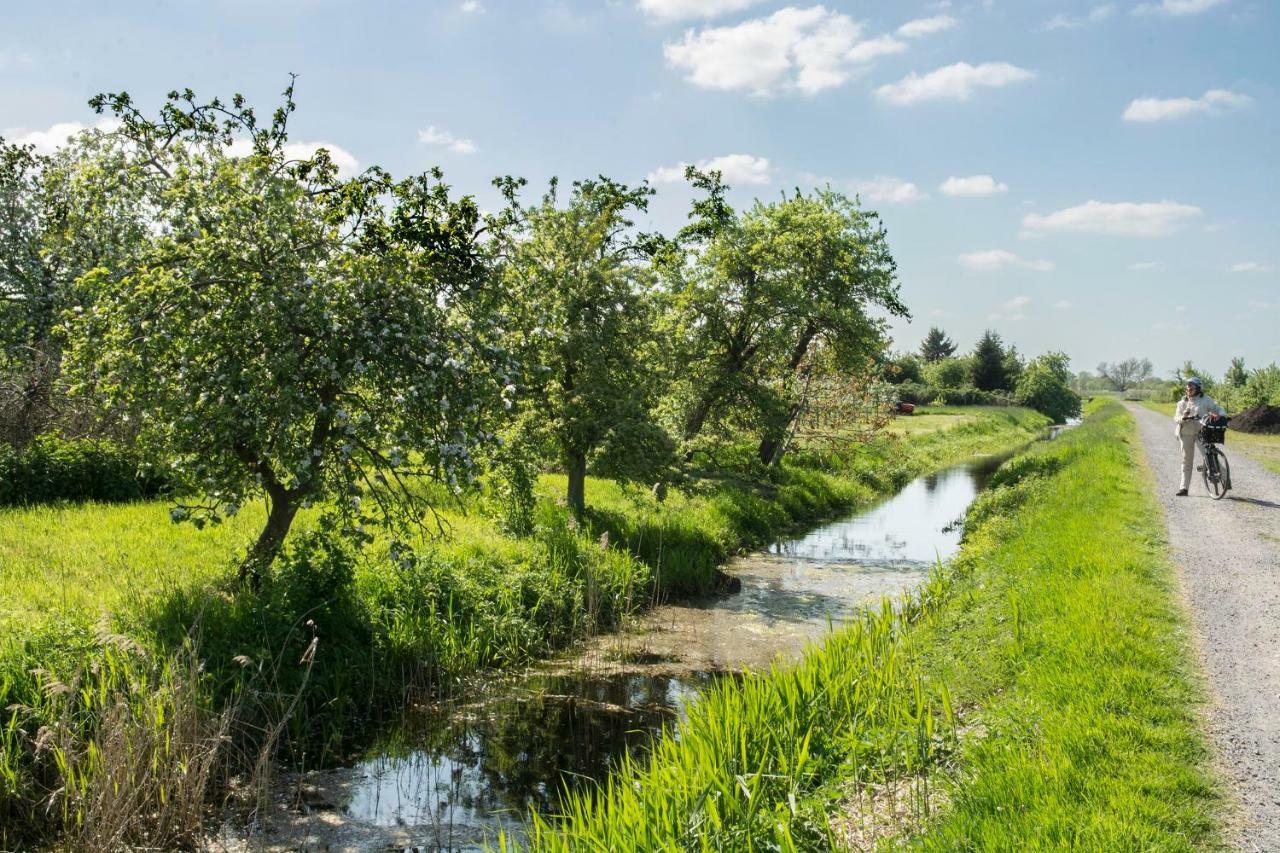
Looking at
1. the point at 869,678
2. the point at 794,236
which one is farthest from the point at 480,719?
the point at 794,236

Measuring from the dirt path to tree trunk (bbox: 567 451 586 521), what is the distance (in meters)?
10.1

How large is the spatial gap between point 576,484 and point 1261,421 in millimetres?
37929

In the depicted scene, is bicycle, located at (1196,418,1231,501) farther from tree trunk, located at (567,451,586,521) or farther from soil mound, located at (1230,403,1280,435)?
soil mound, located at (1230,403,1280,435)

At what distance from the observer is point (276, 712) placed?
849cm

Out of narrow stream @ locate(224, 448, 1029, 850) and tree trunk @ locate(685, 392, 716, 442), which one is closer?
narrow stream @ locate(224, 448, 1029, 850)

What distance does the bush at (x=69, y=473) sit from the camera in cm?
1507

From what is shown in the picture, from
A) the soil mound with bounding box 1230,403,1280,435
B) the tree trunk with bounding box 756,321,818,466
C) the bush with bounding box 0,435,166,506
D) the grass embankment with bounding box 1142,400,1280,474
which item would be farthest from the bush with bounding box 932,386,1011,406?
the bush with bounding box 0,435,166,506

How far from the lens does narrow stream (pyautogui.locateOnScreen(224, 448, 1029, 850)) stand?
754 cm

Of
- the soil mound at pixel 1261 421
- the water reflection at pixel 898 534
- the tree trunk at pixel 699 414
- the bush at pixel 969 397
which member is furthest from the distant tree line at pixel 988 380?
the tree trunk at pixel 699 414

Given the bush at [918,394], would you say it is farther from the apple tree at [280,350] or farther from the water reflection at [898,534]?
the apple tree at [280,350]

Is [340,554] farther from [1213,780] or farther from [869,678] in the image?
[1213,780]

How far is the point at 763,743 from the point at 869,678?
1.66 m

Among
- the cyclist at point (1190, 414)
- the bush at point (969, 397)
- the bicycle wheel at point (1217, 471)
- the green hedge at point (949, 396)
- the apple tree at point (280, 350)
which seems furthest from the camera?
the bush at point (969, 397)

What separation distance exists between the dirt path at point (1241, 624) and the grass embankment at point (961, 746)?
22cm
